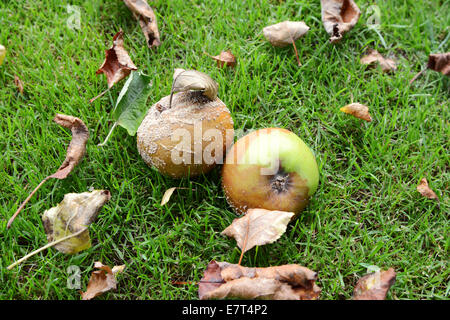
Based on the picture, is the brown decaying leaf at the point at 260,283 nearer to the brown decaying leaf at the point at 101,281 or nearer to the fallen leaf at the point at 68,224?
the brown decaying leaf at the point at 101,281

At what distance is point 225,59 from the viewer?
2.75 m

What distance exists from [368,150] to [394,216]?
16.0 inches

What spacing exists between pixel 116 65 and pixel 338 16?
1.51 m

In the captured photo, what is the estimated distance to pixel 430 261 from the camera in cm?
220

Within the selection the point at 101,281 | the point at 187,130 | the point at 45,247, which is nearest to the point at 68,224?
the point at 45,247

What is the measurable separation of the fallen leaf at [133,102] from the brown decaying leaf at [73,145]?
0.37 ft

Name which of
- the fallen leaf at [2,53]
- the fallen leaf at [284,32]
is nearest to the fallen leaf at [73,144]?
the fallen leaf at [2,53]

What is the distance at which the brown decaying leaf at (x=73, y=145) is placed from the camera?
2295mm

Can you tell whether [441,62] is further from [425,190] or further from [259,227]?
[259,227]

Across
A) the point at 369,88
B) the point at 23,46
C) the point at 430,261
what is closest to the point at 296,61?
the point at 369,88

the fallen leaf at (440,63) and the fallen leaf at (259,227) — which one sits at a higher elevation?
the fallen leaf at (440,63)

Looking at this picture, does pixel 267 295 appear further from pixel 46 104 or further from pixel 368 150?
pixel 46 104

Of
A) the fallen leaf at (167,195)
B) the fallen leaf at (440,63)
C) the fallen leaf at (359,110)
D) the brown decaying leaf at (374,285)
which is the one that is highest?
the fallen leaf at (440,63)
